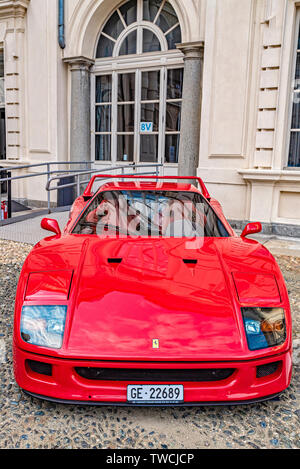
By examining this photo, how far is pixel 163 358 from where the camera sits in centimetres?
208

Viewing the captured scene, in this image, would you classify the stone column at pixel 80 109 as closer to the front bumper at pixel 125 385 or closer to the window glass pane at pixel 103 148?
the window glass pane at pixel 103 148

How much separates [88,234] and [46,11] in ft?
27.8

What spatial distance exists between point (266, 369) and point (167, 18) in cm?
874

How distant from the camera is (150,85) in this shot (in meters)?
9.42

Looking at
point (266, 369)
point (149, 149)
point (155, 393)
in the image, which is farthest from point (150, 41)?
point (155, 393)

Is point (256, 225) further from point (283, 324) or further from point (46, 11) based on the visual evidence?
point (46, 11)

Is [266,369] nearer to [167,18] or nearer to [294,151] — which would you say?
[294,151]

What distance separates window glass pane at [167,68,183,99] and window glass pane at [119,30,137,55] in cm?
119

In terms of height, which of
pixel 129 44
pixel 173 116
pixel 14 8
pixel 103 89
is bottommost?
pixel 173 116

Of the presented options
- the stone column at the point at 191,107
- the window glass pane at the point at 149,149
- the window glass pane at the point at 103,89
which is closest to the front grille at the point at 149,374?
the stone column at the point at 191,107

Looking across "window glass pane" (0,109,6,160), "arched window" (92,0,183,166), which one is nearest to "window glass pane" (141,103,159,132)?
"arched window" (92,0,183,166)

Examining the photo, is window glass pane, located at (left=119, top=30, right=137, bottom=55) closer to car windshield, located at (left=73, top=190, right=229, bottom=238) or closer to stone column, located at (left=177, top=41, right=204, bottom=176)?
stone column, located at (left=177, top=41, right=204, bottom=176)

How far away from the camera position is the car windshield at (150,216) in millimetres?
3391

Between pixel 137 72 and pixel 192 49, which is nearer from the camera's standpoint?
pixel 192 49
